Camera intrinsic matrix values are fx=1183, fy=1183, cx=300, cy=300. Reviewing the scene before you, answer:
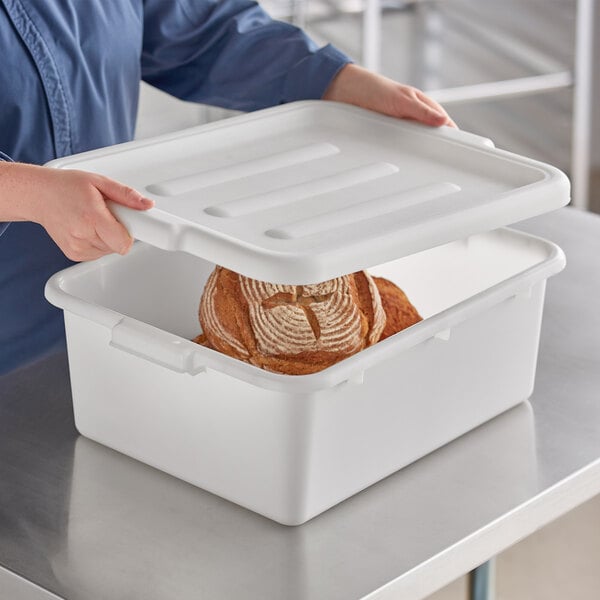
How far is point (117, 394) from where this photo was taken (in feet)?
3.31

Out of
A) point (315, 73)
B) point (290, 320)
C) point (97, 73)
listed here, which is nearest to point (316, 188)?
point (290, 320)

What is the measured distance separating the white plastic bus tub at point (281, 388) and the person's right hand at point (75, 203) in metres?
0.07

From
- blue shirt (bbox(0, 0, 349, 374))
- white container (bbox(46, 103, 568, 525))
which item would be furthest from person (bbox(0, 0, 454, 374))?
white container (bbox(46, 103, 568, 525))

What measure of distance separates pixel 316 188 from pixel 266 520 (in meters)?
0.28

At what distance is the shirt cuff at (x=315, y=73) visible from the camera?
1301 mm

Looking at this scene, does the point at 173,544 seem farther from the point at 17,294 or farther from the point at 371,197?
the point at 17,294

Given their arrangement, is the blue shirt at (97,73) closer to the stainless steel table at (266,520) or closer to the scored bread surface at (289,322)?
the stainless steel table at (266,520)

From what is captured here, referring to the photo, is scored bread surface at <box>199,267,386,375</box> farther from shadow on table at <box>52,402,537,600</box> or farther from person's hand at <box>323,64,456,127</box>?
person's hand at <box>323,64,456,127</box>

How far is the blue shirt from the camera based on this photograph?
4.18 feet

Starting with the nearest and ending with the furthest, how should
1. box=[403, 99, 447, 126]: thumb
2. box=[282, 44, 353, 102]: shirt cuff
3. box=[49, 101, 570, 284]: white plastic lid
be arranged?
box=[49, 101, 570, 284]: white plastic lid
box=[403, 99, 447, 126]: thumb
box=[282, 44, 353, 102]: shirt cuff

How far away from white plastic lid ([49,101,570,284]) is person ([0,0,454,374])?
8 centimetres

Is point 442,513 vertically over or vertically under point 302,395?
under

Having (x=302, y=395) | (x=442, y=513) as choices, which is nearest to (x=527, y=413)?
(x=442, y=513)

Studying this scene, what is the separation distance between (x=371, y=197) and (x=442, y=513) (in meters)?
0.27
